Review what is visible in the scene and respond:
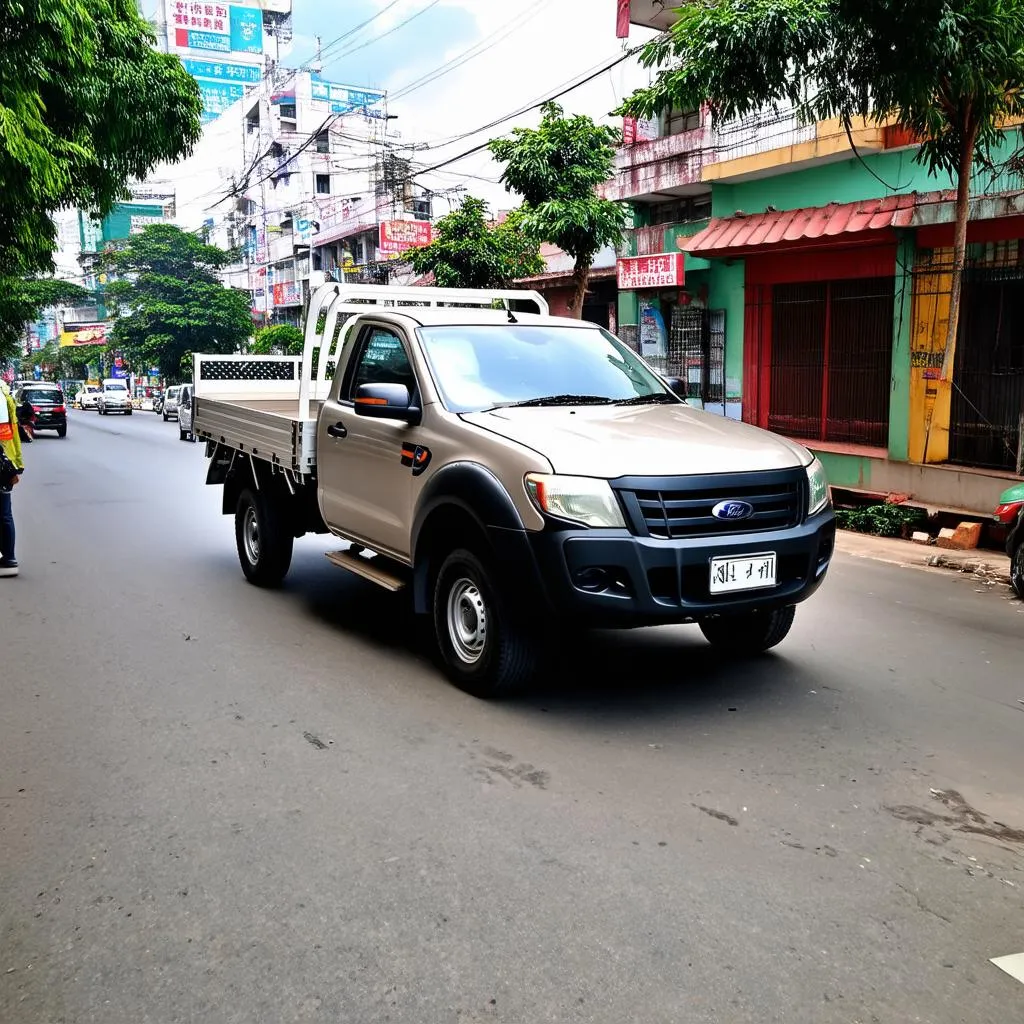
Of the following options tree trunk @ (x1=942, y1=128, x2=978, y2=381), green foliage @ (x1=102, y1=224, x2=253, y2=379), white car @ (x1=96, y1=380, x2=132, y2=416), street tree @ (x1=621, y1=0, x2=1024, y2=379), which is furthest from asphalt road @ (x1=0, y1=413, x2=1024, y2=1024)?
green foliage @ (x1=102, y1=224, x2=253, y2=379)

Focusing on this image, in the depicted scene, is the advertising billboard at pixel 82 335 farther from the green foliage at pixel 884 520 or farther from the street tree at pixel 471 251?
the green foliage at pixel 884 520

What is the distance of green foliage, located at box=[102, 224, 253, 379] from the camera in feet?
173

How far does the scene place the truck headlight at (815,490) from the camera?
5113mm

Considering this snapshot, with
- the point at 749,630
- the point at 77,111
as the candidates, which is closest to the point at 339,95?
the point at 77,111

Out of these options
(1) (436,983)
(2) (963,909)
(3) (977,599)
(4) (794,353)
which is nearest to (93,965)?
(1) (436,983)

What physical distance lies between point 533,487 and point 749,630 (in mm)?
1890

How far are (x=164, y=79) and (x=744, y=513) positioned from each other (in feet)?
39.4

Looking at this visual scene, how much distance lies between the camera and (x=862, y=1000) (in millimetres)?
2656

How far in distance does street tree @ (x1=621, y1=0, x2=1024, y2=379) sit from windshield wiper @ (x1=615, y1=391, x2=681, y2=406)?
4810 millimetres

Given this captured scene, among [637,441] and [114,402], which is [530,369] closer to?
[637,441]

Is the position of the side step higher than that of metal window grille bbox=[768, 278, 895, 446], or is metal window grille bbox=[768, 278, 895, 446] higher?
metal window grille bbox=[768, 278, 895, 446]

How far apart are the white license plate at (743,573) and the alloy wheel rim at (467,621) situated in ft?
3.71

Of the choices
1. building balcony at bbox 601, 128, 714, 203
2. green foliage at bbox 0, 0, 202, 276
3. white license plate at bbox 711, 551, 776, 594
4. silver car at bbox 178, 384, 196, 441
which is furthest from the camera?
silver car at bbox 178, 384, 196, 441

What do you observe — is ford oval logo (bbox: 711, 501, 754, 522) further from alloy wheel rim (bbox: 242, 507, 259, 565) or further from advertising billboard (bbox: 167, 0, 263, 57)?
advertising billboard (bbox: 167, 0, 263, 57)
